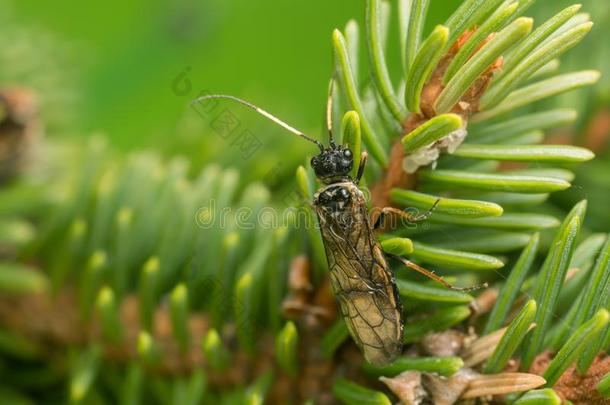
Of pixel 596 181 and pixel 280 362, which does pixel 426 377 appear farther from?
pixel 596 181

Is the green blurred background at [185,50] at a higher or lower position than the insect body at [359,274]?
higher

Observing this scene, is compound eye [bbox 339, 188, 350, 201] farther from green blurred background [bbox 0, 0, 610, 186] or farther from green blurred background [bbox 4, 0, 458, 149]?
green blurred background [bbox 4, 0, 458, 149]

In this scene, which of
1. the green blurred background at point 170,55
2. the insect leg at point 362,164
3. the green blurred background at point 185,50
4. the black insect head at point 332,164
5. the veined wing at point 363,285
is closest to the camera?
the veined wing at point 363,285

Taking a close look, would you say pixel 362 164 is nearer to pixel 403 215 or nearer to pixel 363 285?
pixel 403 215

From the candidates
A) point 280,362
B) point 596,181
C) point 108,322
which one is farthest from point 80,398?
point 596,181

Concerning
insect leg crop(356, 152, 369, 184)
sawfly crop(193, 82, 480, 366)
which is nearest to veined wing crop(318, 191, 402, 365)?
sawfly crop(193, 82, 480, 366)

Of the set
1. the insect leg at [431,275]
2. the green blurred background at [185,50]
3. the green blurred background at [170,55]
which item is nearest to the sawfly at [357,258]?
the insect leg at [431,275]

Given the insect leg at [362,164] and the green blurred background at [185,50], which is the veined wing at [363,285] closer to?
the insect leg at [362,164]
